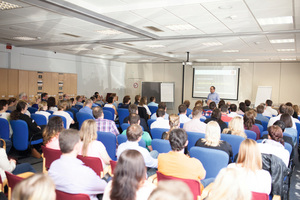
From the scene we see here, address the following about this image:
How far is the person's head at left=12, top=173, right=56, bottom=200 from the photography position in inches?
55.3

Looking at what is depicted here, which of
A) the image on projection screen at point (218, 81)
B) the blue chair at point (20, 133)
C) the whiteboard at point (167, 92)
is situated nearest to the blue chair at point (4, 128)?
the blue chair at point (20, 133)

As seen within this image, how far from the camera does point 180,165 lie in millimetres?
2580

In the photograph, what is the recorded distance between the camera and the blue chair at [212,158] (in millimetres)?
2953

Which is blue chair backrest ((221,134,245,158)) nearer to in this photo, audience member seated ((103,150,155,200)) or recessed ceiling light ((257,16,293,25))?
audience member seated ((103,150,155,200))

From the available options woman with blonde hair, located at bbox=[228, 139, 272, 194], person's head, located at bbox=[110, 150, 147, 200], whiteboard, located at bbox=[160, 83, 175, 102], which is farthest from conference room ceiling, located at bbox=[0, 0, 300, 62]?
whiteboard, located at bbox=[160, 83, 175, 102]

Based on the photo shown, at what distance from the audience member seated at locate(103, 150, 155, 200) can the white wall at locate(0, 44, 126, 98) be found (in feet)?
31.9

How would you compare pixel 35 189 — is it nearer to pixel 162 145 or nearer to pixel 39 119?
pixel 162 145

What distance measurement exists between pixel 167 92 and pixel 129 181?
551 inches

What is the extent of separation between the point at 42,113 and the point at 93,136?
11.3ft

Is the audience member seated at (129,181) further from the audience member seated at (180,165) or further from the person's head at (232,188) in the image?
the audience member seated at (180,165)

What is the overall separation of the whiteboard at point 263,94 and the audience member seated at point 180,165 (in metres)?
11.7

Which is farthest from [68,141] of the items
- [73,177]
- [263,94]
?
[263,94]

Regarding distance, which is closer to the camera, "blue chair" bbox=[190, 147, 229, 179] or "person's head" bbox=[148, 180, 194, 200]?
"person's head" bbox=[148, 180, 194, 200]

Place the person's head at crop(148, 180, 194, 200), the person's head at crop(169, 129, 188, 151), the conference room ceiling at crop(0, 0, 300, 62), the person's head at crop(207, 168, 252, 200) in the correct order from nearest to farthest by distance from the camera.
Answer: the person's head at crop(148, 180, 194, 200), the person's head at crop(207, 168, 252, 200), the person's head at crop(169, 129, 188, 151), the conference room ceiling at crop(0, 0, 300, 62)
